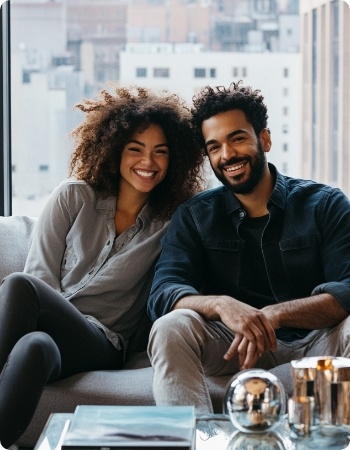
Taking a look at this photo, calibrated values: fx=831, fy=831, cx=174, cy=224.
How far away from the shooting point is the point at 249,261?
2.73 metres

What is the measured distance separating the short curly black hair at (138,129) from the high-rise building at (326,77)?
679mm

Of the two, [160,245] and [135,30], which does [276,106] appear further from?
[160,245]

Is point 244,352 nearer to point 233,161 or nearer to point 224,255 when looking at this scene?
point 224,255

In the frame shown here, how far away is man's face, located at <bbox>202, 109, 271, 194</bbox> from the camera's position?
2.74m

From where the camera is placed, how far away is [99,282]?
9.05 ft

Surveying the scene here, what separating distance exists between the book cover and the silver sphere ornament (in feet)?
0.32

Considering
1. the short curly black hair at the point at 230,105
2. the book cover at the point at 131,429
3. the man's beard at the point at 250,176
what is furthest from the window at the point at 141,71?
the book cover at the point at 131,429

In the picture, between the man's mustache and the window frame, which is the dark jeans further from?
the window frame

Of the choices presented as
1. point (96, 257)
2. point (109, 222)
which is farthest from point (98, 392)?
point (109, 222)

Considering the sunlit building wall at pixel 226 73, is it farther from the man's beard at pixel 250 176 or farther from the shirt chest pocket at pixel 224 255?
the shirt chest pocket at pixel 224 255

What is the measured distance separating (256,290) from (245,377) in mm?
961

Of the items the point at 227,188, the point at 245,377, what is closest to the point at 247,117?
the point at 227,188

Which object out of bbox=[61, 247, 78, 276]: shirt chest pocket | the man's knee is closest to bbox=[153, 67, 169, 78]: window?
bbox=[61, 247, 78, 276]: shirt chest pocket

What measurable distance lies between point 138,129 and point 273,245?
63cm
